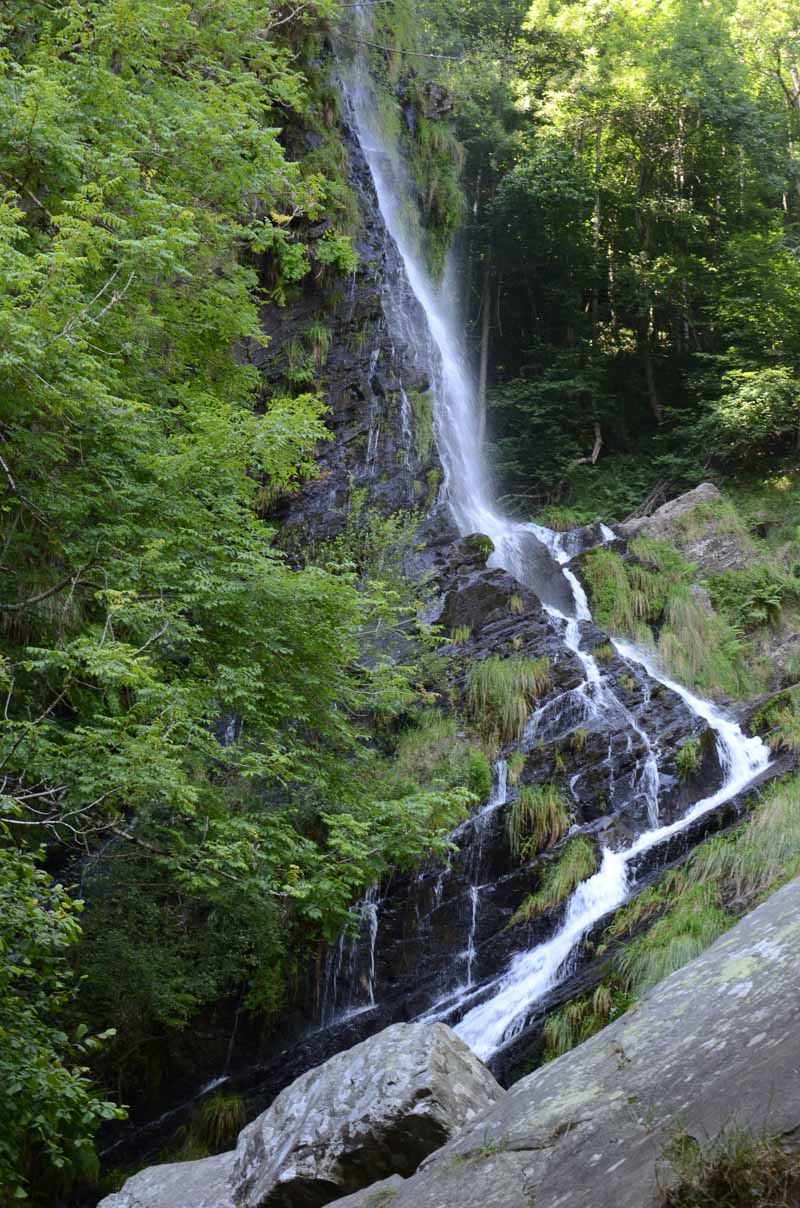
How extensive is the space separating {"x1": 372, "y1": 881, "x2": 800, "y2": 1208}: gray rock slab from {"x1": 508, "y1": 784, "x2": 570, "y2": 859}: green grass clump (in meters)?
6.04

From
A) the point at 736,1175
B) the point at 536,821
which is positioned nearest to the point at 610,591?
the point at 536,821

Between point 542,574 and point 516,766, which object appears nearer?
point 516,766

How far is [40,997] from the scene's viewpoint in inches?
209

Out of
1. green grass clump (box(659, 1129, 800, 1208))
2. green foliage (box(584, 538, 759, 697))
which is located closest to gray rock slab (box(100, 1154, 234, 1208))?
green grass clump (box(659, 1129, 800, 1208))

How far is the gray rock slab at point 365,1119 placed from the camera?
13.7 feet

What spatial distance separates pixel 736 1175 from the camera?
2.12 meters

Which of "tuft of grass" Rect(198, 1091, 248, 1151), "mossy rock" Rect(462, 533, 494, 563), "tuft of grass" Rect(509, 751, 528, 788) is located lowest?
"tuft of grass" Rect(198, 1091, 248, 1151)

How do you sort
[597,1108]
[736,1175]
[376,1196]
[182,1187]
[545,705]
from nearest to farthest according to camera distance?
[736,1175]
[597,1108]
[376,1196]
[182,1187]
[545,705]

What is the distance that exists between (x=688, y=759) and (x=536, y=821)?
1.74 m

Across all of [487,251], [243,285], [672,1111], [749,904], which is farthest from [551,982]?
[487,251]

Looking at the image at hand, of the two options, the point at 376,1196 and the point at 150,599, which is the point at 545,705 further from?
the point at 376,1196

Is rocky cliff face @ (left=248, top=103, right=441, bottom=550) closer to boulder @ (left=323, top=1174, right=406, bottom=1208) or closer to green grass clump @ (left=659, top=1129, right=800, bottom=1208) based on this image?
boulder @ (left=323, top=1174, right=406, bottom=1208)

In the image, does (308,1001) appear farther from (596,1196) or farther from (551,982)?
(596,1196)

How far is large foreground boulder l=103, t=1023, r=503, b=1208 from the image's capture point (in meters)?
4.19
